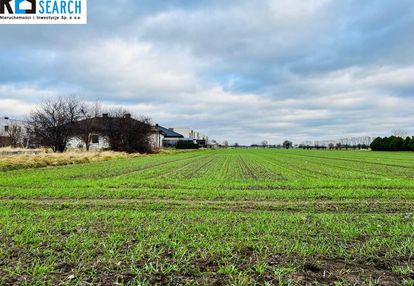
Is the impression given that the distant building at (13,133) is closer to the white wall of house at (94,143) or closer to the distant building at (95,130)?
the white wall of house at (94,143)

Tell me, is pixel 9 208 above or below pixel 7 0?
below

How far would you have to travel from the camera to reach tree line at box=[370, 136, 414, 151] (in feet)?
265

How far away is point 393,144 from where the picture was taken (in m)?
87.1

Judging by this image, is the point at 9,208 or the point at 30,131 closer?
the point at 9,208

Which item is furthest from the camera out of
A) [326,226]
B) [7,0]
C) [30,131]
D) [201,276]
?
[30,131]

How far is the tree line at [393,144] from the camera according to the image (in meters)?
80.7

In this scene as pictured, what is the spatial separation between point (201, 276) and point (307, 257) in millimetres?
1694

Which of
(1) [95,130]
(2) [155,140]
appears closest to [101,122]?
(1) [95,130]

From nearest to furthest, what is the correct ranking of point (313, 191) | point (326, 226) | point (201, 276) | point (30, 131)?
1. point (201, 276)
2. point (326, 226)
3. point (313, 191)
4. point (30, 131)

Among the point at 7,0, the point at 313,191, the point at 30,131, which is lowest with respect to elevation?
the point at 313,191

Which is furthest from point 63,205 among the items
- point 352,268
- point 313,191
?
point 313,191

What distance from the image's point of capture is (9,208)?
898cm

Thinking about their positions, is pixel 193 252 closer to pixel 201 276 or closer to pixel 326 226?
pixel 201 276

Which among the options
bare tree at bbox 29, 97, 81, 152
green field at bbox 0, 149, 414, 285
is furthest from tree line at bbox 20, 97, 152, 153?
green field at bbox 0, 149, 414, 285
